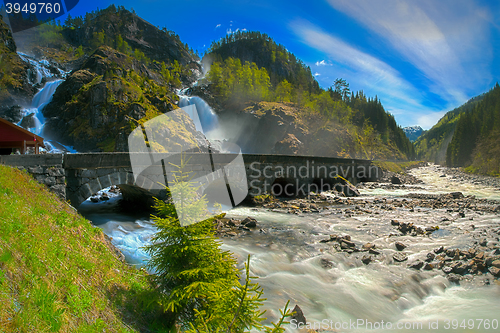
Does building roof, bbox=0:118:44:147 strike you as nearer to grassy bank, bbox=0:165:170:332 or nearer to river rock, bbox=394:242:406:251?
grassy bank, bbox=0:165:170:332

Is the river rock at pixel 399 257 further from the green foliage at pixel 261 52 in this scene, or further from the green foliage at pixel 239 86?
the green foliage at pixel 261 52

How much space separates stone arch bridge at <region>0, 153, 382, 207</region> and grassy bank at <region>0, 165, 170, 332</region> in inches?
187

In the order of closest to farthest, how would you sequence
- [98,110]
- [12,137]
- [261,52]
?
[12,137], [98,110], [261,52]

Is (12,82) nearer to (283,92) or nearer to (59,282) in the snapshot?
(283,92)

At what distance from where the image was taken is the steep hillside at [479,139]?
61719mm

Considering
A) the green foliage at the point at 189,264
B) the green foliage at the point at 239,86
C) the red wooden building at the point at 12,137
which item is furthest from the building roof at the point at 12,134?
the green foliage at the point at 239,86

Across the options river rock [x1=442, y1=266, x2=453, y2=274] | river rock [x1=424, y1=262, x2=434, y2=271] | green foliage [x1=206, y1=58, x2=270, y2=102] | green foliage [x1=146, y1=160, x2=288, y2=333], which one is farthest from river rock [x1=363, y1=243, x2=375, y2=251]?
green foliage [x1=206, y1=58, x2=270, y2=102]

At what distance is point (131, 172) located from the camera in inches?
505

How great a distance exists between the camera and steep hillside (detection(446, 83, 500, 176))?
6172 cm

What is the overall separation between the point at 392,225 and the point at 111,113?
145 feet

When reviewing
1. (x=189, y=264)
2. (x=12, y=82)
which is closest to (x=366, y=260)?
(x=189, y=264)

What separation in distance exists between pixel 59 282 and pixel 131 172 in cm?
1002

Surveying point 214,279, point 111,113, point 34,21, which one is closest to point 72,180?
point 214,279

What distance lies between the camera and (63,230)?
231 inches
